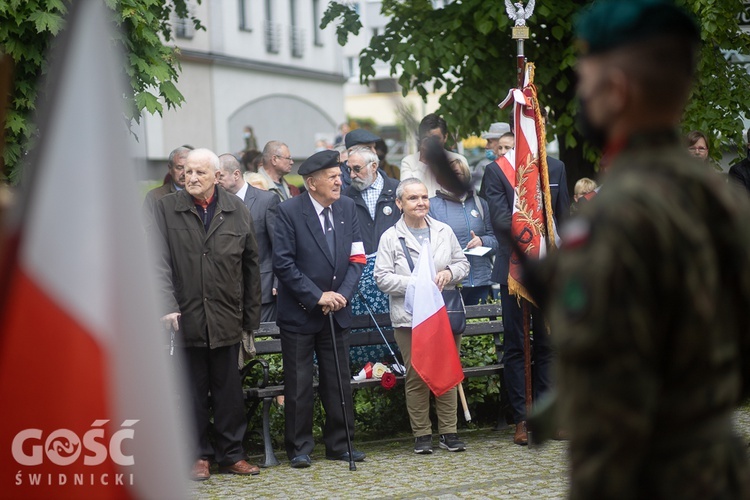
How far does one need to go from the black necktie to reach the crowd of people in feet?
0.03

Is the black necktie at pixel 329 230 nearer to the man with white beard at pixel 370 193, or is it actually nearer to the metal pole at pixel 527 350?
the metal pole at pixel 527 350

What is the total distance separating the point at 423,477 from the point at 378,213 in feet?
11.1

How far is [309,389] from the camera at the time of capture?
890 cm

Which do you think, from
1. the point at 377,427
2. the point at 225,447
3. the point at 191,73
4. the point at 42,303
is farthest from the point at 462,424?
the point at 191,73

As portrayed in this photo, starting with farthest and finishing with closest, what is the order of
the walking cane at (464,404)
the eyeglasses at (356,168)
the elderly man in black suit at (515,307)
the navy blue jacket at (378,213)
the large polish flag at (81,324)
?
the eyeglasses at (356,168) < the navy blue jacket at (378,213) < the walking cane at (464,404) < the elderly man in black suit at (515,307) < the large polish flag at (81,324)

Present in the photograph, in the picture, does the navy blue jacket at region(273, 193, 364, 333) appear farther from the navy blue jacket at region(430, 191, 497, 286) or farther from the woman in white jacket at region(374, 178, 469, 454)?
the navy blue jacket at region(430, 191, 497, 286)

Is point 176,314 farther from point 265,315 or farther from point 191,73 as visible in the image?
point 191,73

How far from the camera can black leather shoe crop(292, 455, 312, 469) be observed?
8.67 meters

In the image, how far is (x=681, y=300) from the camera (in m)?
2.42

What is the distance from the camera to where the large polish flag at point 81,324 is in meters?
2.81

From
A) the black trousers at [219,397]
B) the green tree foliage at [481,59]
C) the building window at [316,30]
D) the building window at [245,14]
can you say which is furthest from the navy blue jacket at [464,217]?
the building window at [316,30]

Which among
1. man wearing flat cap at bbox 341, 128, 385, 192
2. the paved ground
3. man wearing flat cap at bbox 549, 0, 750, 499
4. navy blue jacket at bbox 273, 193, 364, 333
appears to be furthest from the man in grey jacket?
man wearing flat cap at bbox 549, 0, 750, 499

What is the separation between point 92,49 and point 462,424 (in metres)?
7.52

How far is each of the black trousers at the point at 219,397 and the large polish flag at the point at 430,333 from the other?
4.33 feet
